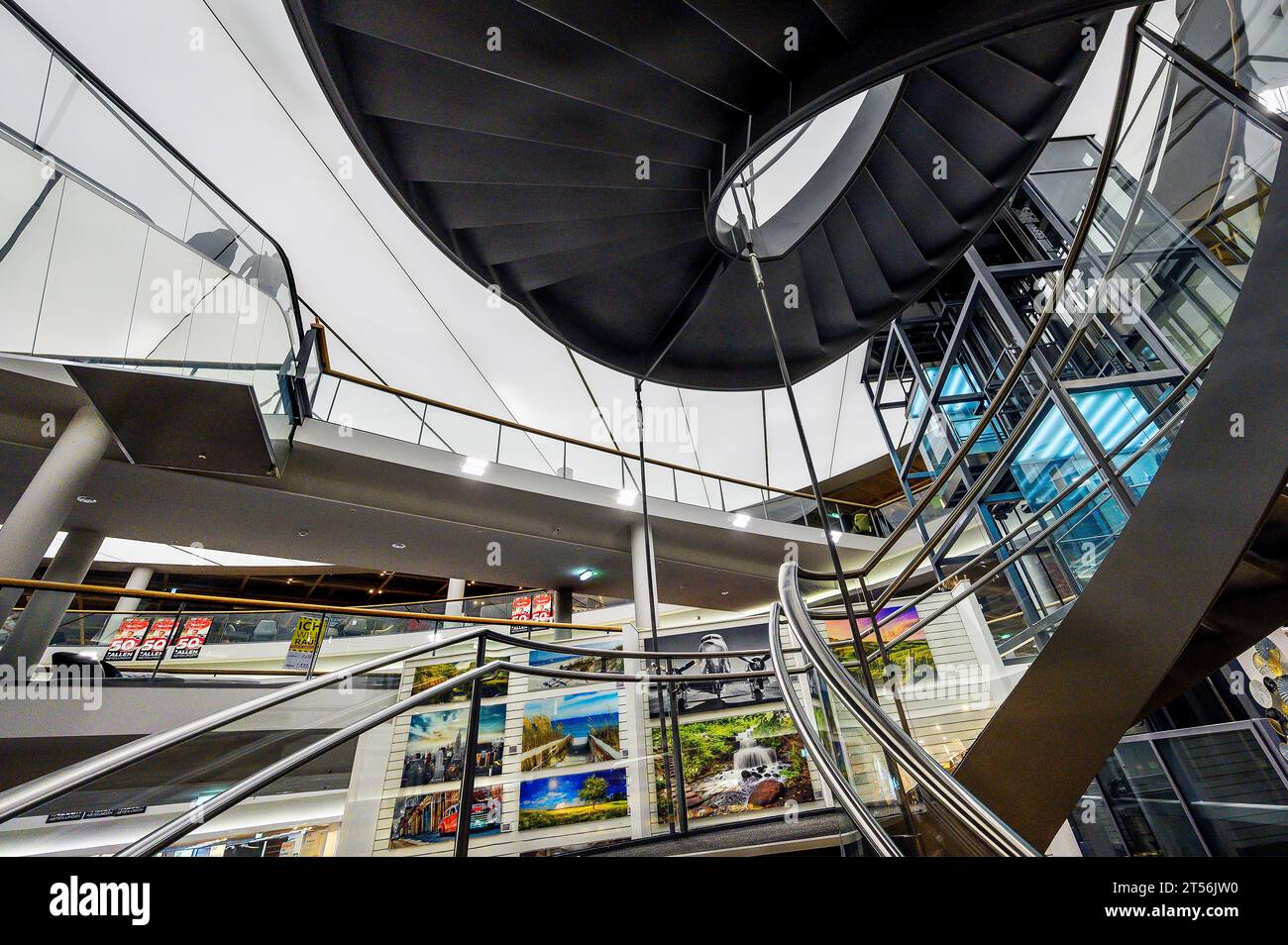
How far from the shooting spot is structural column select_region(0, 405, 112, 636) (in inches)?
183

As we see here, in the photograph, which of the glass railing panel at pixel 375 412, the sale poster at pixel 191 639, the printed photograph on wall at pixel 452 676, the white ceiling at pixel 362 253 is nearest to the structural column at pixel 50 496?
the sale poster at pixel 191 639

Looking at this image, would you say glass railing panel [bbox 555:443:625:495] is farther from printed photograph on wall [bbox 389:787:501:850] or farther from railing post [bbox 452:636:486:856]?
printed photograph on wall [bbox 389:787:501:850]

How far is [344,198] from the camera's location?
27.0 feet

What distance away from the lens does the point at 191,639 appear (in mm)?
5484

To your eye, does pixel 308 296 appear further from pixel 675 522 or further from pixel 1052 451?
pixel 1052 451

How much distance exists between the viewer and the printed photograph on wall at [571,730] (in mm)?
2570

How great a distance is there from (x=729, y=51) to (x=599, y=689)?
3146 millimetres

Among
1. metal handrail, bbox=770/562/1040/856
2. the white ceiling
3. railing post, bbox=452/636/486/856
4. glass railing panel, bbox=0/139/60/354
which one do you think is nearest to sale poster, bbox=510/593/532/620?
the white ceiling

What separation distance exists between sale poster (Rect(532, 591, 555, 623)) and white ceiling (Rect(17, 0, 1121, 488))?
11.1 ft

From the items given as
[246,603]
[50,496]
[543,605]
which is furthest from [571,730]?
[543,605]

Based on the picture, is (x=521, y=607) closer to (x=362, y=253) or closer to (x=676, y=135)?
(x=362, y=253)

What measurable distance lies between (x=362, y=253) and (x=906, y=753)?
9911mm
